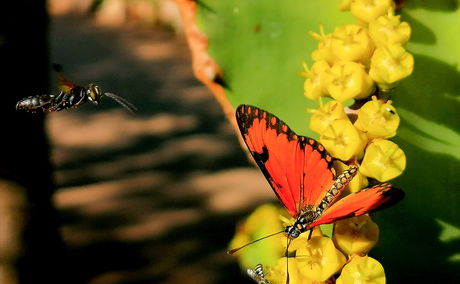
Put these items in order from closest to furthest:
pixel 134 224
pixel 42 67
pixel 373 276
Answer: pixel 373 276 < pixel 42 67 < pixel 134 224

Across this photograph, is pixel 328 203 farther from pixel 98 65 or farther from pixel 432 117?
pixel 98 65

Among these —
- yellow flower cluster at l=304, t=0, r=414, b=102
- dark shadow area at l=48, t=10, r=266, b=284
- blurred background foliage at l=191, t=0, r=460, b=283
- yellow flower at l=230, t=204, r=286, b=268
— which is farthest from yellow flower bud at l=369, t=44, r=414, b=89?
dark shadow area at l=48, t=10, r=266, b=284

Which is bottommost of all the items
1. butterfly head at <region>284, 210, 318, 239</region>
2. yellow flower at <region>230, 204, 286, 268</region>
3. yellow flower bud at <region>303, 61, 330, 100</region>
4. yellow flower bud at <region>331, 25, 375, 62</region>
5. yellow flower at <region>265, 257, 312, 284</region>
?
yellow flower at <region>230, 204, 286, 268</region>

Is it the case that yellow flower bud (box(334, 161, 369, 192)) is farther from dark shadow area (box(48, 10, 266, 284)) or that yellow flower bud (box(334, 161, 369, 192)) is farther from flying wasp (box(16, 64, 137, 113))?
dark shadow area (box(48, 10, 266, 284))

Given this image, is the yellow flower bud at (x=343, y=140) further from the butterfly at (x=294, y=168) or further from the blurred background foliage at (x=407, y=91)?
the blurred background foliage at (x=407, y=91)

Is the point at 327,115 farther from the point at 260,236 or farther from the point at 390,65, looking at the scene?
the point at 260,236

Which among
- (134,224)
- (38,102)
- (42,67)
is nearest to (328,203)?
(38,102)
